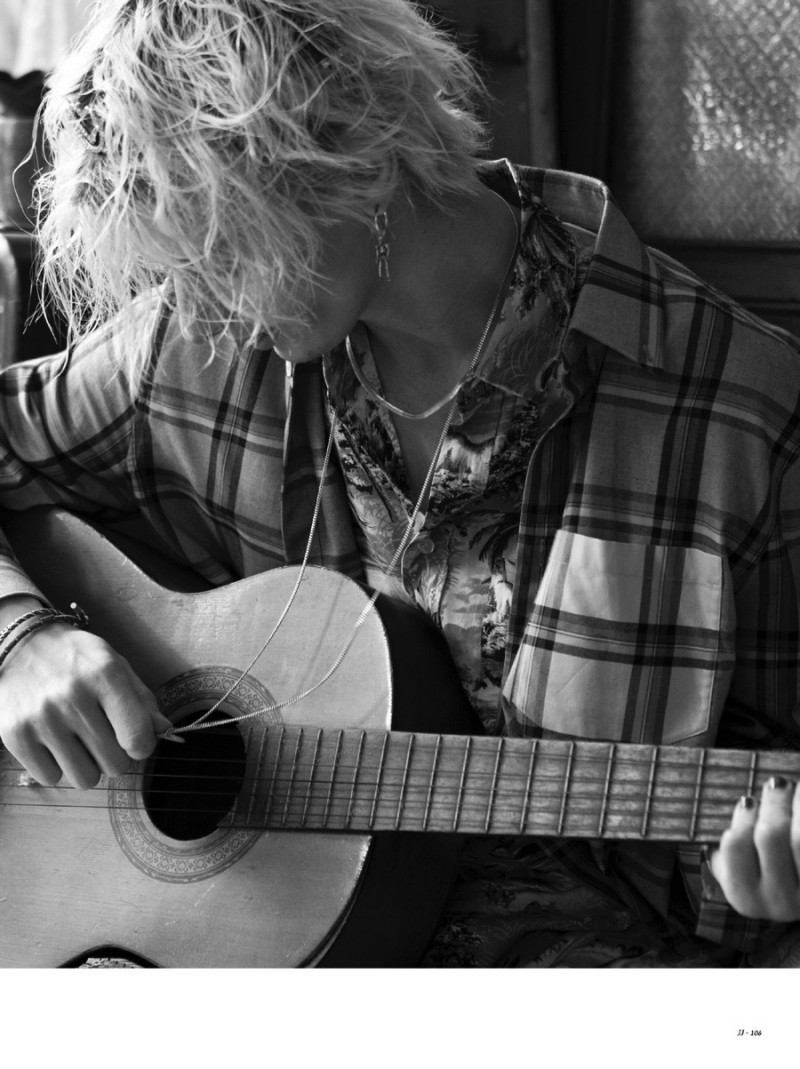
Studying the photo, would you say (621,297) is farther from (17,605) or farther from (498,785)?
(17,605)

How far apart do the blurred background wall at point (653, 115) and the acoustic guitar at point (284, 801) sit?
1.82 feet

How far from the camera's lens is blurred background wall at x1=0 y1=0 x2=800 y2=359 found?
1.10 meters

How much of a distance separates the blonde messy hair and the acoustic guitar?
0.26m

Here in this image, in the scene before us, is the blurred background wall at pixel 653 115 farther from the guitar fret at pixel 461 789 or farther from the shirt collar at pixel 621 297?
the guitar fret at pixel 461 789

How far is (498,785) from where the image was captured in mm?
721

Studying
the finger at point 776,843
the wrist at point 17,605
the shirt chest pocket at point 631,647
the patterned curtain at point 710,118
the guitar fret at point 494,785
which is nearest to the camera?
the finger at point 776,843

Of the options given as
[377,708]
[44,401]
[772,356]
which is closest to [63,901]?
[377,708]

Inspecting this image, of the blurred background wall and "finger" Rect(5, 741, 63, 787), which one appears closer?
"finger" Rect(5, 741, 63, 787)

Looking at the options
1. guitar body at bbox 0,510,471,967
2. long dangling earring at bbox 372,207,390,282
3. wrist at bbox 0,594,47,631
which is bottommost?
guitar body at bbox 0,510,471,967

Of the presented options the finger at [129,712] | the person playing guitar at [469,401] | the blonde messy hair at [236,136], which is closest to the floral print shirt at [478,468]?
the person playing guitar at [469,401]

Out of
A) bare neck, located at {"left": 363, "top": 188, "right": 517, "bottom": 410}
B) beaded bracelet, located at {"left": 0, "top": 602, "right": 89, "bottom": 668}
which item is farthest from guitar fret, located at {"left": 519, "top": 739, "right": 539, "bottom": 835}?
beaded bracelet, located at {"left": 0, "top": 602, "right": 89, "bottom": 668}

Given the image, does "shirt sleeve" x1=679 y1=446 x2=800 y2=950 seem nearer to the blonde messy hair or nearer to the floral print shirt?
the floral print shirt

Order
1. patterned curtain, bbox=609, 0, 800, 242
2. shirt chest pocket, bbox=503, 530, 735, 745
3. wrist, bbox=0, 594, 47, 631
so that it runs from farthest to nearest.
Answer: patterned curtain, bbox=609, 0, 800, 242, wrist, bbox=0, 594, 47, 631, shirt chest pocket, bbox=503, 530, 735, 745

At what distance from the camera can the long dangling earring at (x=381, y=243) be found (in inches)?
31.5
